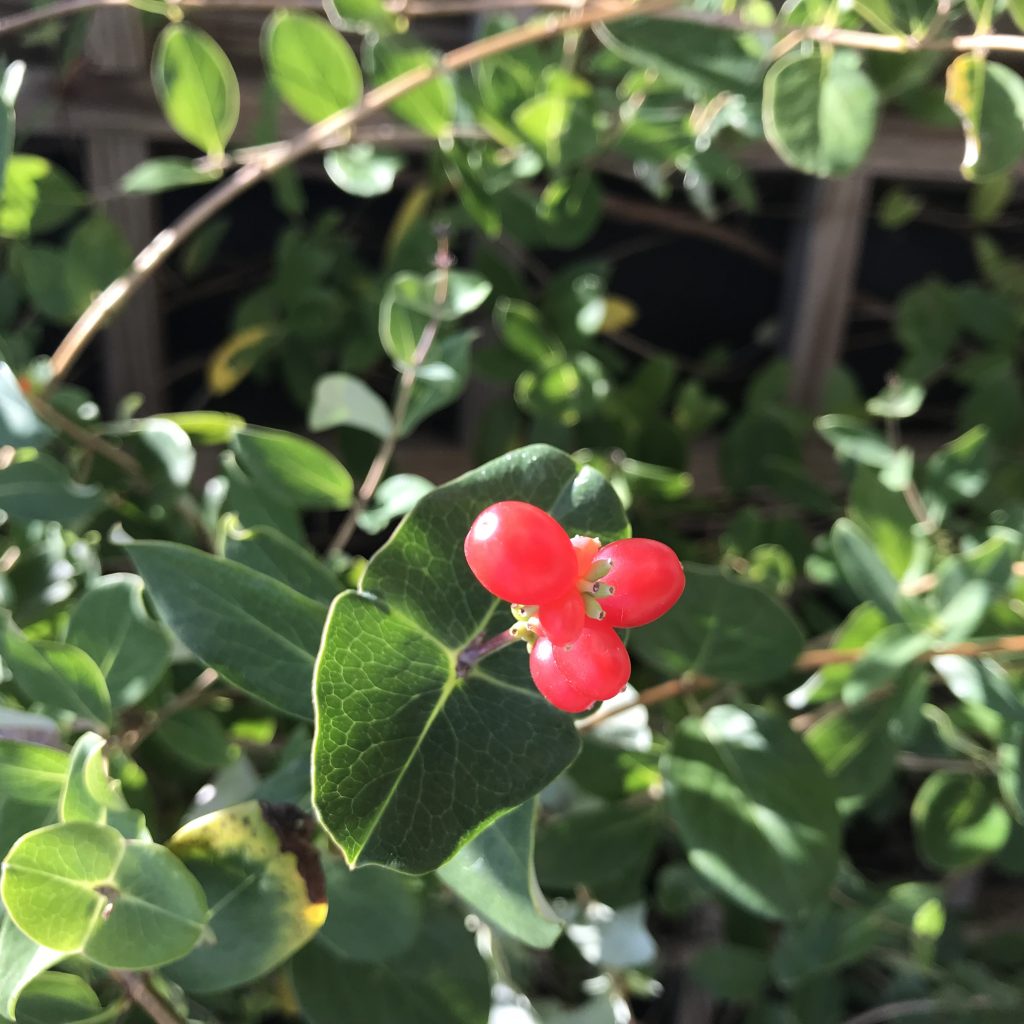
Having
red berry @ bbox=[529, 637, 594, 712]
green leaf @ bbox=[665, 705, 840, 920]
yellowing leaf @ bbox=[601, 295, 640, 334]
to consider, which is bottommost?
green leaf @ bbox=[665, 705, 840, 920]

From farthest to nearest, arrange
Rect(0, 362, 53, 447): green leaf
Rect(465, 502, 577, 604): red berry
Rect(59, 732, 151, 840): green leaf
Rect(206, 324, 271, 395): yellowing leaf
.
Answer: Rect(206, 324, 271, 395): yellowing leaf, Rect(0, 362, 53, 447): green leaf, Rect(59, 732, 151, 840): green leaf, Rect(465, 502, 577, 604): red berry

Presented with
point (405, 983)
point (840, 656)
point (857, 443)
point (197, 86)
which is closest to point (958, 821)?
point (840, 656)

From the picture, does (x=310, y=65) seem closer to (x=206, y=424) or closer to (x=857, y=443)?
(x=206, y=424)

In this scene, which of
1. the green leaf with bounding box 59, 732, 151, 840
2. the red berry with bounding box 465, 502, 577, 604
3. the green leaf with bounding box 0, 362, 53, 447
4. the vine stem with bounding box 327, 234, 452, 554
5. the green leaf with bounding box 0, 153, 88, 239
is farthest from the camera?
the green leaf with bounding box 0, 153, 88, 239

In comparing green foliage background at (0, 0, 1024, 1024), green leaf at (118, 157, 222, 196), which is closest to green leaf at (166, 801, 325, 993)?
green foliage background at (0, 0, 1024, 1024)

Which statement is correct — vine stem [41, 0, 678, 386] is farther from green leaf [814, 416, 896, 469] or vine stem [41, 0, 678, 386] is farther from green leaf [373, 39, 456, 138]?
green leaf [814, 416, 896, 469]

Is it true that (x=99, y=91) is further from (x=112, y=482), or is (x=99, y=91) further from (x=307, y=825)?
(x=307, y=825)

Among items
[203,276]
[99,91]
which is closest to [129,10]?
[99,91]
